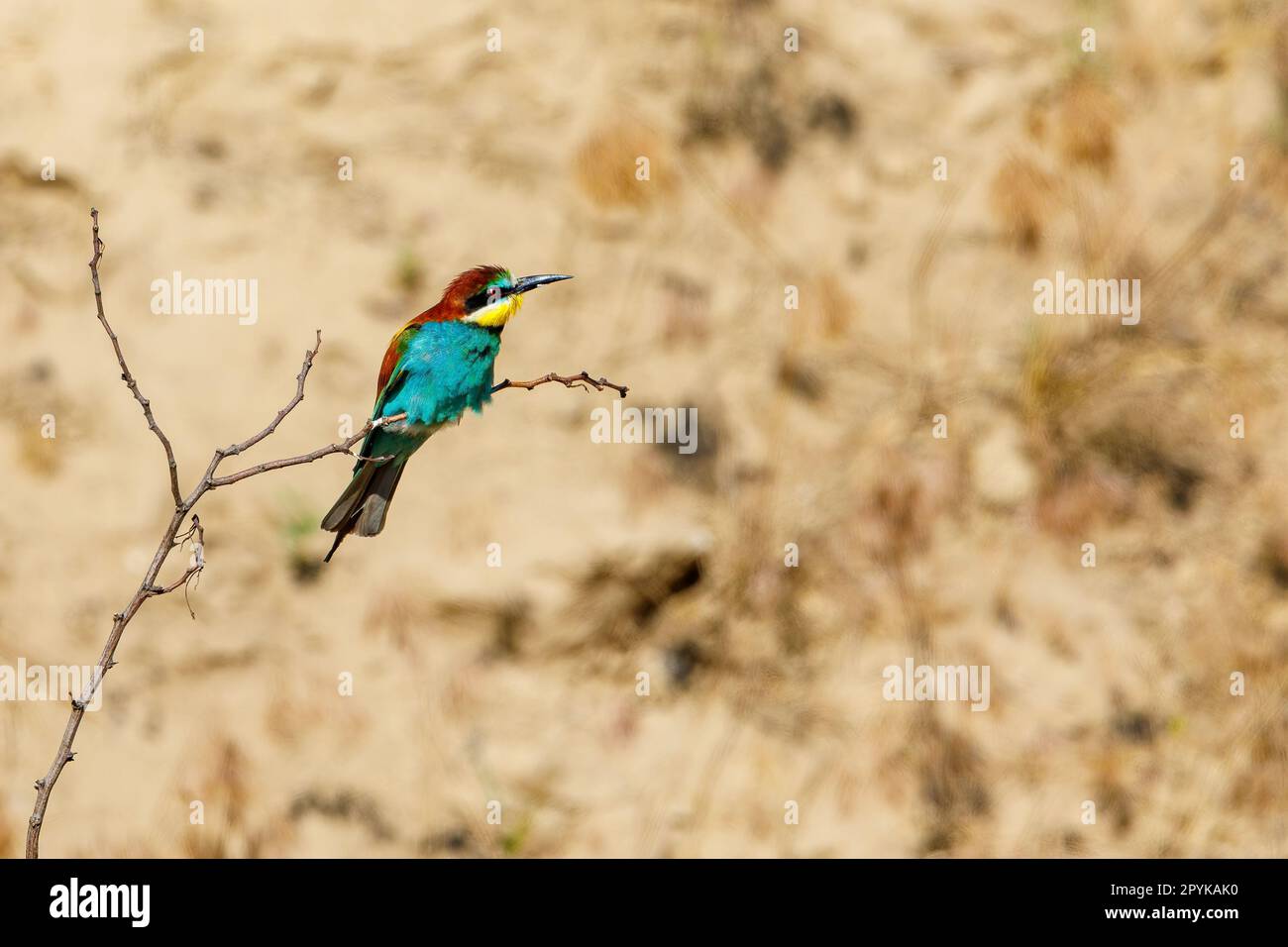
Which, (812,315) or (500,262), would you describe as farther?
(812,315)

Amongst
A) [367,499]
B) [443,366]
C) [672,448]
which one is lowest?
[367,499]

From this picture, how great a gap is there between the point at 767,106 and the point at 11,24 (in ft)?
8.86

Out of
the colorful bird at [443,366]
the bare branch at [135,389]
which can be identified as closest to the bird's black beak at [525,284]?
the colorful bird at [443,366]

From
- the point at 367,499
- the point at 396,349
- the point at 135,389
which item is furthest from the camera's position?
the point at 396,349

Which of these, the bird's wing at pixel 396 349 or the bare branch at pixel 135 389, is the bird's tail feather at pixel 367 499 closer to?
the bird's wing at pixel 396 349

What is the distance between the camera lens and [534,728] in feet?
16.1

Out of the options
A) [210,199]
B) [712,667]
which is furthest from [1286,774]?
[210,199]

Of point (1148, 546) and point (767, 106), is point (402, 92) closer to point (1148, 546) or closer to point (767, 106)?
point (767, 106)

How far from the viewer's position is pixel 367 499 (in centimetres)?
233

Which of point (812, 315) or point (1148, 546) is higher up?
point (812, 315)

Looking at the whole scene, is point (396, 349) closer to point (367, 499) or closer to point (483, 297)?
point (483, 297)

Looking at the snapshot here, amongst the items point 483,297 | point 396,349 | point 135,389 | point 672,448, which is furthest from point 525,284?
point 672,448

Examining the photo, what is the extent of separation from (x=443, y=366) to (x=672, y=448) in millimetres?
2576

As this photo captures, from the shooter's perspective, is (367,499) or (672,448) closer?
(367,499)
